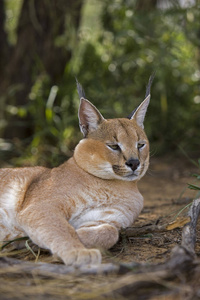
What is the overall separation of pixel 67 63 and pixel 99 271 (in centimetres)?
490

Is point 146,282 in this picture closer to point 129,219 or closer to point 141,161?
point 129,219

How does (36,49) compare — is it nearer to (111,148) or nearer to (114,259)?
(111,148)

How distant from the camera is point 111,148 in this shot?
3279 mm

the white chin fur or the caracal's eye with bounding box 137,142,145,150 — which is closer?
the white chin fur

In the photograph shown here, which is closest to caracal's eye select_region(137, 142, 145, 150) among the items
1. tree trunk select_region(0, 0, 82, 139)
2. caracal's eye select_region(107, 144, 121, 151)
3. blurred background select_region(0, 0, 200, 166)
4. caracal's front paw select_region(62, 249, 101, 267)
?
caracal's eye select_region(107, 144, 121, 151)

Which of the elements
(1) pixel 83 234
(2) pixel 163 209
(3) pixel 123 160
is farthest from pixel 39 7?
(1) pixel 83 234

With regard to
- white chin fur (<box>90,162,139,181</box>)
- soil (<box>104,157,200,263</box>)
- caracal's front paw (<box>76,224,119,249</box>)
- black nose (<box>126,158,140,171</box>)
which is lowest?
soil (<box>104,157,200,263</box>)

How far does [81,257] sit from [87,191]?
2.31 feet

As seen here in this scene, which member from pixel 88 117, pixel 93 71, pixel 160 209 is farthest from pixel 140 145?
pixel 93 71

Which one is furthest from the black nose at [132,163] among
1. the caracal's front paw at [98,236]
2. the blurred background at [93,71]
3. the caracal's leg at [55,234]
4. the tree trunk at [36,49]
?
the tree trunk at [36,49]

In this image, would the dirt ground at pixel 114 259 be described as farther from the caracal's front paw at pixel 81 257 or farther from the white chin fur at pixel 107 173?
the white chin fur at pixel 107 173

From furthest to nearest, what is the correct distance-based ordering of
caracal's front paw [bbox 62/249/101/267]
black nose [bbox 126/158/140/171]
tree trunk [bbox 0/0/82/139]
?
1. tree trunk [bbox 0/0/82/139]
2. black nose [bbox 126/158/140/171]
3. caracal's front paw [bbox 62/249/101/267]

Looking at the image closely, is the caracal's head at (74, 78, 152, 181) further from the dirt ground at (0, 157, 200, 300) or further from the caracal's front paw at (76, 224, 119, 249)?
the caracal's front paw at (76, 224, 119, 249)

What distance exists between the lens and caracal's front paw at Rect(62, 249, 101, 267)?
259 cm
